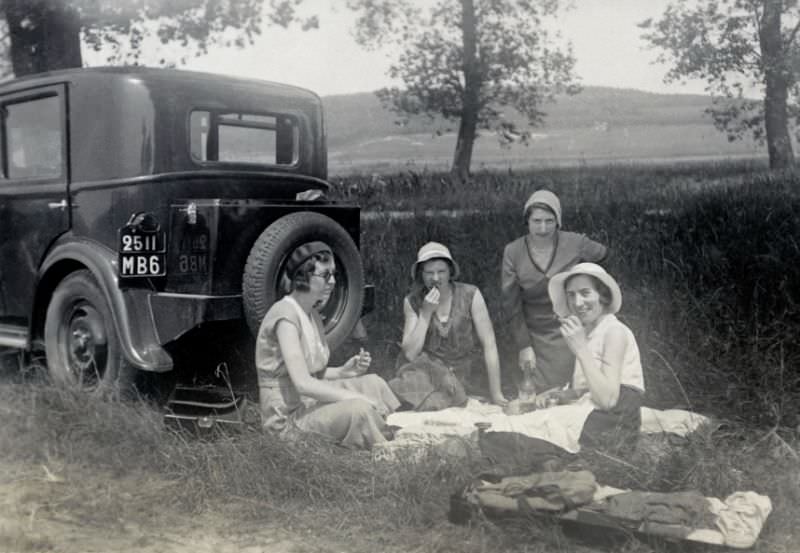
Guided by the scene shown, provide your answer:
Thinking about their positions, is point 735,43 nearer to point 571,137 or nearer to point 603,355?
point 603,355

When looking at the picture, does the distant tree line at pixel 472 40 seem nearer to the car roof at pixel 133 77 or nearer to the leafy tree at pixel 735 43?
the leafy tree at pixel 735 43

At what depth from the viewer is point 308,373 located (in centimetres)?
453

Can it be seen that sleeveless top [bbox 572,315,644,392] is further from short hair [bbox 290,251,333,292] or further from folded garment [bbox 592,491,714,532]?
short hair [bbox 290,251,333,292]

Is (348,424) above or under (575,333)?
under

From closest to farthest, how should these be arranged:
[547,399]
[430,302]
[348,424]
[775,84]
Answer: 1. [348,424]
2. [547,399]
3. [430,302]
4. [775,84]

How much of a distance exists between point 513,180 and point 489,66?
598 centimetres

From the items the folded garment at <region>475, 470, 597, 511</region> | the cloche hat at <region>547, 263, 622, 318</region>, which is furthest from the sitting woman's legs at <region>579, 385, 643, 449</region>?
the folded garment at <region>475, 470, 597, 511</region>

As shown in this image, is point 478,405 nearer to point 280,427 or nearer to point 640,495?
point 280,427

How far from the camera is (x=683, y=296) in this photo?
19.8ft

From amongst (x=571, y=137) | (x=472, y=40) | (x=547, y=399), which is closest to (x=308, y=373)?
(x=547, y=399)

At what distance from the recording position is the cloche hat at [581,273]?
4.44 m

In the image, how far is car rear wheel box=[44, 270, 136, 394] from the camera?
5.20m

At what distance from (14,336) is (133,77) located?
5.97ft

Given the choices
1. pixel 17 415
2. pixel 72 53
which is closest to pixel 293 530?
pixel 17 415
